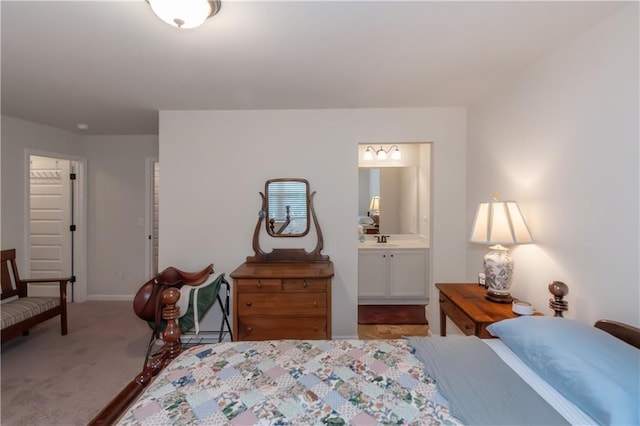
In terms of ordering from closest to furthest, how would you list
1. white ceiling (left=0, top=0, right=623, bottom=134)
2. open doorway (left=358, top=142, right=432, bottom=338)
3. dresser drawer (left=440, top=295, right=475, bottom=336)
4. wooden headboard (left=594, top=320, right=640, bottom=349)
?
wooden headboard (left=594, top=320, right=640, bottom=349), white ceiling (left=0, top=0, right=623, bottom=134), dresser drawer (left=440, top=295, right=475, bottom=336), open doorway (left=358, top=142, right=432, bottom=338)

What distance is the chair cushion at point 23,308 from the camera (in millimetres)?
2582

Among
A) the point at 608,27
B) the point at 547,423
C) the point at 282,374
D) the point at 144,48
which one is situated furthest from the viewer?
the point at 144,48

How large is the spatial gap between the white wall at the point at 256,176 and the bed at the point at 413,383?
5.18 feet

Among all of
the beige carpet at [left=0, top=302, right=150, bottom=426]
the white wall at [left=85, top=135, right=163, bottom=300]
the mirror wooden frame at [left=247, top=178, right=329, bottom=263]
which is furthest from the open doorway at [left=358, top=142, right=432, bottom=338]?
A: the white wall at [left=85, top=135, right=163, bottom=300]

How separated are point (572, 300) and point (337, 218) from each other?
1.92 metres

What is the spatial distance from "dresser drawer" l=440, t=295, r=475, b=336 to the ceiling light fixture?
2.25m

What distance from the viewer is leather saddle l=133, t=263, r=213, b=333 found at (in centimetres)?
244

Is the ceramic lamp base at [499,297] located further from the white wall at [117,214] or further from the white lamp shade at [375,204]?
the white wall at [117,214]

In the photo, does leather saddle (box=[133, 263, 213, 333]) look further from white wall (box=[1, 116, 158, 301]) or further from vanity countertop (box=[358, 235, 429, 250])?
vanity countertop (box=[358, 235, 429, 250])

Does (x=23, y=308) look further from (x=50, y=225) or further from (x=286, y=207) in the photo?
(x=286, y=207)

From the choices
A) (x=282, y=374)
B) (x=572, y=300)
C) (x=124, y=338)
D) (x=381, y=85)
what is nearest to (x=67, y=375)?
(x=124, y=338)

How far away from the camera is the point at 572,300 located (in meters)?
1.61

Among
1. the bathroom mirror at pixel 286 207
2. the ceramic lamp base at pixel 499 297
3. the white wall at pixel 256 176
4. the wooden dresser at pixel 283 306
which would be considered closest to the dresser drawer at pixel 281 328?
the wooden dresser at pixel 283 306

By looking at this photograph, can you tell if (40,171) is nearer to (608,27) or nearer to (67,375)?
(67,375)
